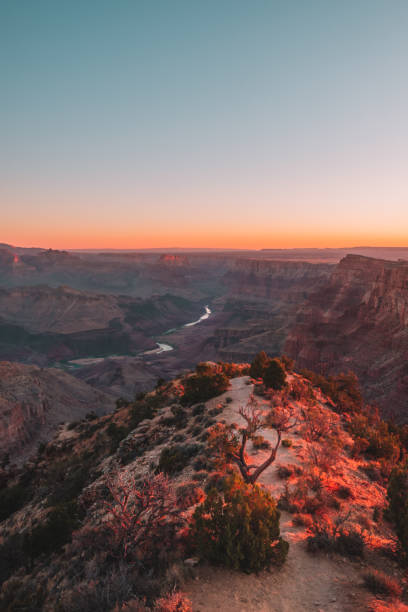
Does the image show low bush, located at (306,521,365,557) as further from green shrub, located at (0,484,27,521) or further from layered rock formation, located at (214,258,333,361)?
layered rock formation, located at (214,258,333,361)

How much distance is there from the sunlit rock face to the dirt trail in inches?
1298

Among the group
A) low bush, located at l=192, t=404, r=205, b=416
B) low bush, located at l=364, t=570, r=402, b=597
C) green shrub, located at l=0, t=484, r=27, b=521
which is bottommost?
green shrub, located at l=0, t=484, r=27, b=521

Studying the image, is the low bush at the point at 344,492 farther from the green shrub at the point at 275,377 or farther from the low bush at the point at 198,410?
the green shrub at the point at 275,377

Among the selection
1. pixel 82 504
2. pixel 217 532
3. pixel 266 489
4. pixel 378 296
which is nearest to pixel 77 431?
pixel 82 504

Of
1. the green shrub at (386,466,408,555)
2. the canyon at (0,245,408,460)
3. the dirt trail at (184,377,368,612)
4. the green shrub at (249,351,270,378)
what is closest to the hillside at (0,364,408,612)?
the dirt trail at (184,377,368,612)

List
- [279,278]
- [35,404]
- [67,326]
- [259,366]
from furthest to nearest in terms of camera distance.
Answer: [279,278], [67,326], [35,404], [259,366]

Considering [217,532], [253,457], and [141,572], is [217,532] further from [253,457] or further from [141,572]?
[253,457]

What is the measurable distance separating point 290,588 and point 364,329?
165 feet

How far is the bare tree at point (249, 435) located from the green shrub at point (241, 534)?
80.1 inches

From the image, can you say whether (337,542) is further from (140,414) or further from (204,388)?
(140,414)

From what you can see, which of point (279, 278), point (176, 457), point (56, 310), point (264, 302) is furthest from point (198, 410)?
point (279, 278)

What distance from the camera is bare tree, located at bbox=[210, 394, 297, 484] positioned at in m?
10.4

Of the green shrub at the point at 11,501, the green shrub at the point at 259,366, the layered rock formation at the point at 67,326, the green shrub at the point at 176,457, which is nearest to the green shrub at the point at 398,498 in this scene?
A: the green shrub at the point at 176,457

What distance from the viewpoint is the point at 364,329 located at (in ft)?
165
